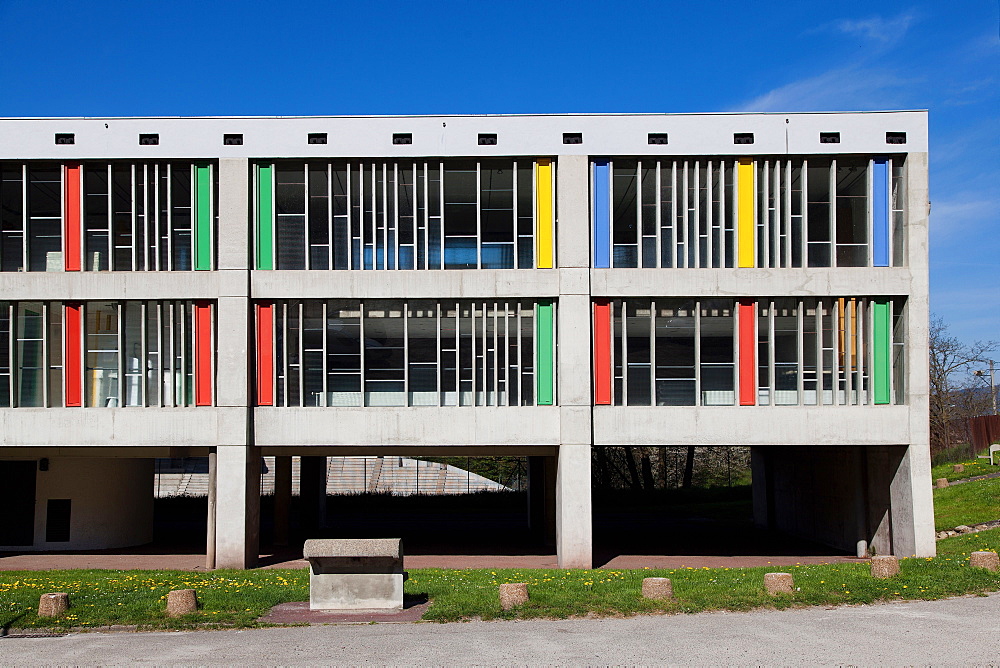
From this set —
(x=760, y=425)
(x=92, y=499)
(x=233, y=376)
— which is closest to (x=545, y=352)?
(x=760, y=425)

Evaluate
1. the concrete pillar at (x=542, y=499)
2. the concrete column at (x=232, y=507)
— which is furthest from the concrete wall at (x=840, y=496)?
the concrete column at (x=232, y=507)

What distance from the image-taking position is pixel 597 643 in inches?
544

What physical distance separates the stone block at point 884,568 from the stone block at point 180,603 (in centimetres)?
1266

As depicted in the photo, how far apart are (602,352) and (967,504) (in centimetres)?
1441

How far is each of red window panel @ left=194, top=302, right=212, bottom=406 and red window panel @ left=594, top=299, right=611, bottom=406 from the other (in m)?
9.85

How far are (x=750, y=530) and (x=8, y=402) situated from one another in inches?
991

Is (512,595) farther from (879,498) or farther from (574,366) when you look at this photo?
(879,498)

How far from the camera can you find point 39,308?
2402 centimetres

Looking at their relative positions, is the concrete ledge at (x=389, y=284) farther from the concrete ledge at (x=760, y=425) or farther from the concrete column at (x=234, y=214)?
the concrete ledge at (x=760, y=425)

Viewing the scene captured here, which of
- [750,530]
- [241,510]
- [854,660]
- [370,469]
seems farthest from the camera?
[370,469]

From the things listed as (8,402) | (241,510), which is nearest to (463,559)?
(241,510)

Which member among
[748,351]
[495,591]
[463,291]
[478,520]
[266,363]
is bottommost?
[478,520]

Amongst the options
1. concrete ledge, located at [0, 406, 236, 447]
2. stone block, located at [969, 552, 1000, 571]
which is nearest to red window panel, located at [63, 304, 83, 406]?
concrete ledge, located at [0, 406, 236, 447]

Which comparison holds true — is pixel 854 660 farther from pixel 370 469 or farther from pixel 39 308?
pixel 370 469
